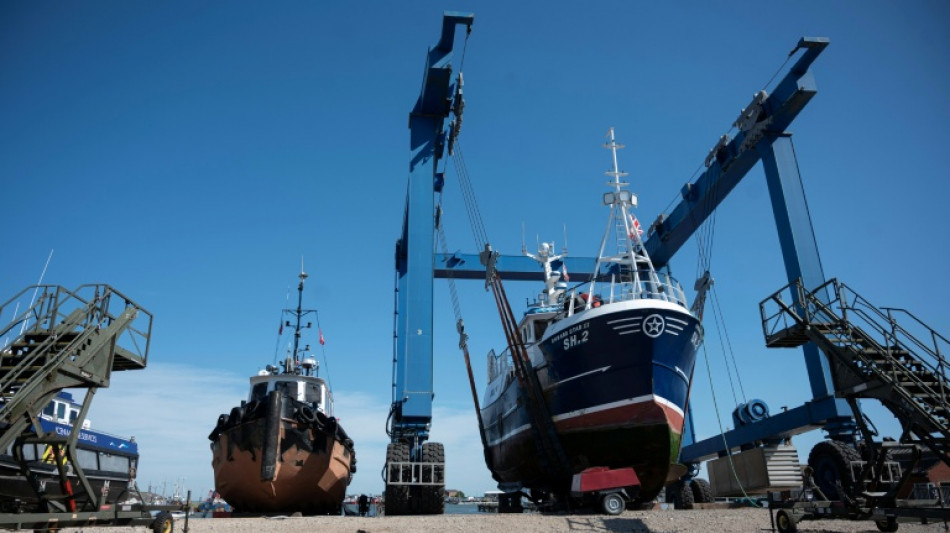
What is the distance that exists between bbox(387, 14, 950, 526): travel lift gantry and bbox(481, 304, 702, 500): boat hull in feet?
10.6

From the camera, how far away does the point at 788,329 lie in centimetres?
1333

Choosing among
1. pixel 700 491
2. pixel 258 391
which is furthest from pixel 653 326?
pixel 258 391

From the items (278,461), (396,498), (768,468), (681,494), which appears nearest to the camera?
(278,461)

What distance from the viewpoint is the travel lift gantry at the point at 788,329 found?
37.8 feet

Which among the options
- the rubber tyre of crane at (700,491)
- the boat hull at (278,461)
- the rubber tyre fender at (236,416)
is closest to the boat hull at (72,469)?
the boat hull at (278,461)

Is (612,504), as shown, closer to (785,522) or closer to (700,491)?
(785,522)

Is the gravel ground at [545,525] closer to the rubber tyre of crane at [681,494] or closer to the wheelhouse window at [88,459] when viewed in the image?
the wheelhouse window at [88,459]

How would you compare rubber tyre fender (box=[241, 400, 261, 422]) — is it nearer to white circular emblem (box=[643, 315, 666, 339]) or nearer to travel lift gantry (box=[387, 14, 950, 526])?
travel lift gantry (box=[387, 14, 950, 526])

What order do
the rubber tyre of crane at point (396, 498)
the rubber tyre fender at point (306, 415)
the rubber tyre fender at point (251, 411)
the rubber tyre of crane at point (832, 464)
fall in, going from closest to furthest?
the rubber tyre of crane at point (832, 464) < the rubber tyre fender at point (251, 411) < the rubber tyre fender at point (306, 415) < the rubber tyre of crane at point (396, 498)

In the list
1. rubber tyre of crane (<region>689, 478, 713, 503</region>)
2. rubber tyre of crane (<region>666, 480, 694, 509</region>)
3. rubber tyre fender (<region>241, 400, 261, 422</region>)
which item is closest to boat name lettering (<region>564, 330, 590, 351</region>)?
rubber tyre of crane (<region>666, 480, 694, 509</region>)

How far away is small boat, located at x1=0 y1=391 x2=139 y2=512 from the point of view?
40.4ft

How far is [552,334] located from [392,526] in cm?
843

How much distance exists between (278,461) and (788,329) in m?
13.0

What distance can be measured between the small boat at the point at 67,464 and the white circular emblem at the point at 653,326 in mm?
12265
